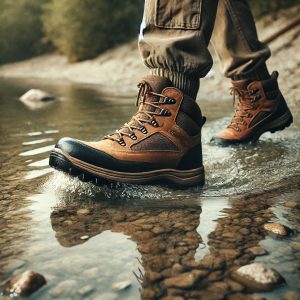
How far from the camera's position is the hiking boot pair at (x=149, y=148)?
1.29m

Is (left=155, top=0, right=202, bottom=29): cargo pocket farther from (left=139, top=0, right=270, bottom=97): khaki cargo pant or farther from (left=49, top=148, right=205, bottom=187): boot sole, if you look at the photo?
(left=49, top=148, right=205, bottom=187): boot sole

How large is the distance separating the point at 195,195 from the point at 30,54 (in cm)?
1477

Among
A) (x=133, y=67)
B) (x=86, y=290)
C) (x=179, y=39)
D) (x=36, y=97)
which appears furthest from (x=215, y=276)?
(x=133, y=67)

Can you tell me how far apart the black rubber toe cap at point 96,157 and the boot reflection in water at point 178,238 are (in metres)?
0.14

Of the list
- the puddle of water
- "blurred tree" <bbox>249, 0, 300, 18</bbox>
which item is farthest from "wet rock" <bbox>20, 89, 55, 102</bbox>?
"blurred tree" <bbox>249, 0, 300, 18</bbox>

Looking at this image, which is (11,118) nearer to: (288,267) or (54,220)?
(54,220)

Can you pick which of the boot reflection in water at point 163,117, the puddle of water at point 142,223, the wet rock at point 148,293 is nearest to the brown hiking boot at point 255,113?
the puddle of water at point 142,223

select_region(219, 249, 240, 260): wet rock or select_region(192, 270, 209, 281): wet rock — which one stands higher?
select_region(192, 270, 209, 281): wet rock

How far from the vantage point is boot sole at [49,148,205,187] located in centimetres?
127

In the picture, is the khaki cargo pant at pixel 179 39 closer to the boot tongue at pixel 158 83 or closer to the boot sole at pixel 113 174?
the boot tongue at pixel 158 83

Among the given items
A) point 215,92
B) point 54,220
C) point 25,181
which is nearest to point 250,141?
point 25,181

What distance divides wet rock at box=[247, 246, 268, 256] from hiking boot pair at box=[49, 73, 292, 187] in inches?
19.6

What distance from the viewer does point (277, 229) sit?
3.34 feet

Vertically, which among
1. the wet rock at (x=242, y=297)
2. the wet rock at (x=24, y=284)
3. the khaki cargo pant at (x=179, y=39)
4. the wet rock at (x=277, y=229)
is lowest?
the wet rock at (x=277, y=229)
